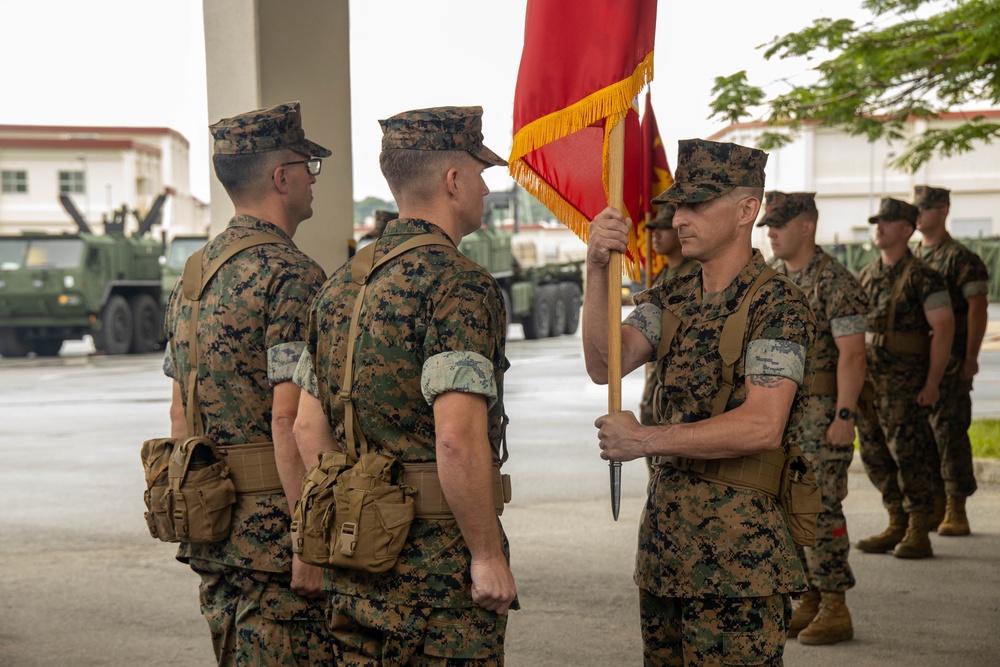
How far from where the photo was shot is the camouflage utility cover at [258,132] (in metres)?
3.44

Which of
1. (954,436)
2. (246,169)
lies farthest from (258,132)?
(954,436)

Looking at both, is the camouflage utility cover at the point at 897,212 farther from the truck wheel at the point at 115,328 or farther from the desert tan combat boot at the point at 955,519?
the truck wheel at the point at 115,328

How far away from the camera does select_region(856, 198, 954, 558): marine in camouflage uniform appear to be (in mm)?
6641

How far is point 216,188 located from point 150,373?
555 inches

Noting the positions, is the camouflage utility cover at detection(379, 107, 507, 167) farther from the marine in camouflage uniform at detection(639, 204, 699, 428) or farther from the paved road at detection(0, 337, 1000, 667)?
the marine in camouflage uniform at detection(639, 204, 699, 428)

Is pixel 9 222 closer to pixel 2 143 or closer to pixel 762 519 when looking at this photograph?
pixel 2 143

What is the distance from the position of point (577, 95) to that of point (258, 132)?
2.98ft

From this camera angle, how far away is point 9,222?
46125 mm

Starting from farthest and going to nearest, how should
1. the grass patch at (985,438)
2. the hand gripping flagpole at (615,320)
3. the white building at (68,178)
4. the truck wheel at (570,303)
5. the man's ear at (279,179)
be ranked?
the white building at (68,178)
the truck wheel at (570,303)
the grass patch at (985,438)
the man's ear at (279,179)
the hand gripping flagpole at (615,320)

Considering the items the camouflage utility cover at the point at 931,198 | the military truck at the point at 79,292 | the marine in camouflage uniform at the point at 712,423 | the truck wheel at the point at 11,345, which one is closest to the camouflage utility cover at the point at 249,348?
the marine in camouflage uniform at the point at 712,423

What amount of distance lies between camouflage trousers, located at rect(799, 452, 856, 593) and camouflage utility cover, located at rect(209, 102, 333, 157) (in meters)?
2.77

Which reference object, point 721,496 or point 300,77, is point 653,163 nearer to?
point 300,77

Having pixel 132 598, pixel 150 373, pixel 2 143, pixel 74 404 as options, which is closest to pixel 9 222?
pixel 2 143

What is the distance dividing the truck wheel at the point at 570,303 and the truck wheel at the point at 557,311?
0.09 m
